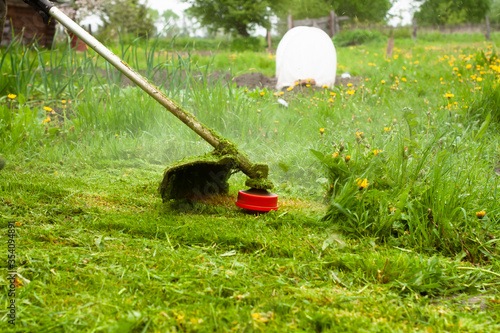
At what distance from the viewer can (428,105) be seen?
470 centimetres

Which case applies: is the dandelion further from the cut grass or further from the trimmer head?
the trimmer head

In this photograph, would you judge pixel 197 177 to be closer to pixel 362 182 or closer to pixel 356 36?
pixel 362 182

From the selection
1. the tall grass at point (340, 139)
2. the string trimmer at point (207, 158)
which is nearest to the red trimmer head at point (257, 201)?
the string trimmer at point (207, 158)

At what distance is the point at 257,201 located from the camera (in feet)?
7.80

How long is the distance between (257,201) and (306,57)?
3.41 m

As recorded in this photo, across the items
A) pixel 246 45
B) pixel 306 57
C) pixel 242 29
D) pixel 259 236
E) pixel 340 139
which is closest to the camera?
pixel 259 236

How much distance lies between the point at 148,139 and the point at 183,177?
155cm

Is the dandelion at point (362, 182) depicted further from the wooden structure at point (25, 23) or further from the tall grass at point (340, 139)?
the wooden structure at point (25, 23)

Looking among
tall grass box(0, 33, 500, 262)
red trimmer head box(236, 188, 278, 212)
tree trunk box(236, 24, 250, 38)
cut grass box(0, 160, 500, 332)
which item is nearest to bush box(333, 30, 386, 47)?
tall grass box(0, 33, 500, 262)

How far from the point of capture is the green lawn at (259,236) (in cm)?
148

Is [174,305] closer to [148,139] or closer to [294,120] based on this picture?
[148,139]

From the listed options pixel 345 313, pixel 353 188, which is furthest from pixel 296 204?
pixel 345 313

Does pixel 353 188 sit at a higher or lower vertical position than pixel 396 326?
higher

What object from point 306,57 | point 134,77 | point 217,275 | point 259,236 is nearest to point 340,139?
point 259,236
